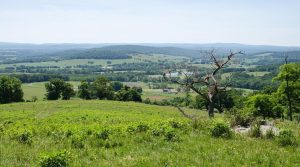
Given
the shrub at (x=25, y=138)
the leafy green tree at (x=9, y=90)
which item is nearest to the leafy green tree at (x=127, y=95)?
the leafy green tree at (x=9, y=90)

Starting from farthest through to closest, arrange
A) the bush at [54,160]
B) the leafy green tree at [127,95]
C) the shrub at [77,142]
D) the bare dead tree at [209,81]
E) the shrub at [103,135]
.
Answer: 1. the leafy green tree at [127,95]
2. the bare dead tree at [209,81]
3. the shrub at [103,135]
4. the shrub at [77,142]
5. the bush at [54,160]

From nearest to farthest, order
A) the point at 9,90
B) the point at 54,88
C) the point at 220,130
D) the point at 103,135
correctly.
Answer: the point at 103,135
the point at 220,130
the point at 9,90
the point at 54,88

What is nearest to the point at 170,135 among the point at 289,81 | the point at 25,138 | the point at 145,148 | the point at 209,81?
the point at 145,148

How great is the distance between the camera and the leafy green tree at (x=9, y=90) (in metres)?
86.3

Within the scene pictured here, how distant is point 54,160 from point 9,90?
83796 mm

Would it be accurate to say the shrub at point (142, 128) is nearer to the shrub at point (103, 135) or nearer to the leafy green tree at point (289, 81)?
the shrub at point (103, 135)

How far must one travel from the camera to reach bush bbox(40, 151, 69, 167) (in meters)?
9.36

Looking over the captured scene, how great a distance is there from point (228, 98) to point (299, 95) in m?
46.7

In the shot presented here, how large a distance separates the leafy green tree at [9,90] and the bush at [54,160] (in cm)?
8265

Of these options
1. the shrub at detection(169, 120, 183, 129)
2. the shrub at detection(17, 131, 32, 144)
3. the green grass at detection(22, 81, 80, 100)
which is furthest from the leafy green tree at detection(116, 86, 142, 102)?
the shrub at detection(17, 131, 32, 144)

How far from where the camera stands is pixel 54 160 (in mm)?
9453

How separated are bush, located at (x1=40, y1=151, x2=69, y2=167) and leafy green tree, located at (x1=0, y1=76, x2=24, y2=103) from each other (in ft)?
271

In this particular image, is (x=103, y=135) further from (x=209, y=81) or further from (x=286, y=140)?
(x=209, y=81)

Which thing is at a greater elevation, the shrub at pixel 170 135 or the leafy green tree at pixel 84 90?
the shrub at pixel 170 135
